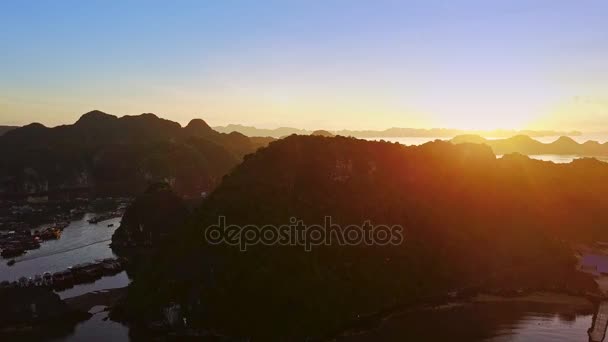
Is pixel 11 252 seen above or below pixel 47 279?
above

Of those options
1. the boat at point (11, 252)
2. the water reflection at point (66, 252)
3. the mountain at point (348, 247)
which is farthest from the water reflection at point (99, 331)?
the boat at point (11, 252)

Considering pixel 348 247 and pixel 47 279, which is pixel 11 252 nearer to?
pixel 47 279

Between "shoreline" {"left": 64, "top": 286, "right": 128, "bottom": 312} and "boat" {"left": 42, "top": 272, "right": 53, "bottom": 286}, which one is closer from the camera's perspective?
"shoreline" {"left": 64, "top": 286, "right": 128, "bottom": 312}

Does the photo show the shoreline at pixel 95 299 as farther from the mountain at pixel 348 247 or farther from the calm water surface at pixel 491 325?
the calm water surface at pixel 491 325

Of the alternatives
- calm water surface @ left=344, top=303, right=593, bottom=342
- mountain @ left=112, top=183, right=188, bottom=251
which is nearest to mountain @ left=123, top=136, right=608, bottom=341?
calm water surface @ left=344, top=303, right=593, bottom=342

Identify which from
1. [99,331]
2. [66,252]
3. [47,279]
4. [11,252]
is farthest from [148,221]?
[99,331]

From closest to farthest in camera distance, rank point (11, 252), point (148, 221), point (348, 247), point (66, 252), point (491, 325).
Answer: point (491, 325) < point (348, 247) < point (11, 252) < point (66, 252) < point (148, 221)

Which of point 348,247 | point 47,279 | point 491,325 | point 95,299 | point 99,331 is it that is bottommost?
point 491,325

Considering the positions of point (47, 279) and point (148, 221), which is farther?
point (148, 221)

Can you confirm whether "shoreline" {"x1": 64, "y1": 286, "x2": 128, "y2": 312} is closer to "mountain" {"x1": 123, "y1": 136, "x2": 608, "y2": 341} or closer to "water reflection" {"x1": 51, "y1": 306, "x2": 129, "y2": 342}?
"water reflection" {"x1": 51, "y1": 306, "x2": 129, "y2": 342}
